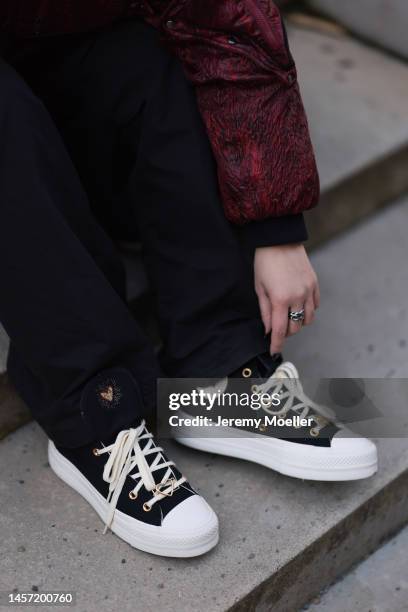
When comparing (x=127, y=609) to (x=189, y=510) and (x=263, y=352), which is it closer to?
(x=189, y=510)

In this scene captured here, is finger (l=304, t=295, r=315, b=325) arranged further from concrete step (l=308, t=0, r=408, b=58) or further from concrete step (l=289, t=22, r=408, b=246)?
concrete step (l=308, t=0, r=408, b=58)

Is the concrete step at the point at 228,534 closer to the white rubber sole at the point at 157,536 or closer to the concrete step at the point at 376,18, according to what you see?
the white rubber sole at the point at 157,536

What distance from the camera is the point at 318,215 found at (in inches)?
72.2

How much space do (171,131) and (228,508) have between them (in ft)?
1.97

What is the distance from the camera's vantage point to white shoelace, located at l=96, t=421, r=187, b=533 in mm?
1228

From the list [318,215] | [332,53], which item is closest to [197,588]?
[318,215]

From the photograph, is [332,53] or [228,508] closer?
[228,508]

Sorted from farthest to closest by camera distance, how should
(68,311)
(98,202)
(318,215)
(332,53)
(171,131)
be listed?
(332,53) < (318,215) < (98,202) < (171,131) < (68,311)

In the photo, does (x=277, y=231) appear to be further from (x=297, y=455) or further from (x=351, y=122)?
(x=351, y=122)

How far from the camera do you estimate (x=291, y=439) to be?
1294mm

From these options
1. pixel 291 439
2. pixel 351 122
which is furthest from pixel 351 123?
pixel 291 439

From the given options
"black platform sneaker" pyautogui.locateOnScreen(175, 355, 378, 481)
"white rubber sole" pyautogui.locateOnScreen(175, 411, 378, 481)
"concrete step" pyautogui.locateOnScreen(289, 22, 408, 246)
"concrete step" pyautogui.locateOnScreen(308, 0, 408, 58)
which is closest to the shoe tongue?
"black platform sneaker" pyautogui.locateOnScreen(175, 355, 378, 481)

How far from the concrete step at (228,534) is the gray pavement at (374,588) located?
0.08 ft

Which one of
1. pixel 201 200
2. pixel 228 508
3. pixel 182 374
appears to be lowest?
pixel 228 508
